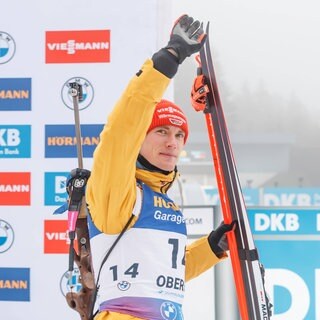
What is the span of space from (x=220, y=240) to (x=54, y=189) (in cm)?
98

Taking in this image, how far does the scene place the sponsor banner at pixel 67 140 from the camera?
258 cm

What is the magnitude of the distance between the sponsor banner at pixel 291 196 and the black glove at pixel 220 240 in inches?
555

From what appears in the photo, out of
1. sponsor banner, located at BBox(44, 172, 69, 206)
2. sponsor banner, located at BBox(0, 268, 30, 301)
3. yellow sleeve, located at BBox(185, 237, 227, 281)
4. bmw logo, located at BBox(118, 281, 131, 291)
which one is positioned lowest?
sponsor banner, located at BBox(0, 268, 30, 301)

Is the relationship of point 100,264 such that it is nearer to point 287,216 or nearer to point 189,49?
point 189,49

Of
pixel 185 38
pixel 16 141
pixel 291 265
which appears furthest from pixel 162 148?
pixel 291 265

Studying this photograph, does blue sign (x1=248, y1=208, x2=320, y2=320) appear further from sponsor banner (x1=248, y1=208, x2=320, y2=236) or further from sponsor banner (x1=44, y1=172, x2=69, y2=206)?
sponsor banner (x1=44, y1=172, x2=69, y2=206)

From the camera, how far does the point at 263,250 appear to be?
2.81m

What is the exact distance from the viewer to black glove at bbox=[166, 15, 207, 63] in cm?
131

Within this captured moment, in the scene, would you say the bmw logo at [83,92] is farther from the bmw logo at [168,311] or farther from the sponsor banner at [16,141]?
the bmw logo at [168,311]

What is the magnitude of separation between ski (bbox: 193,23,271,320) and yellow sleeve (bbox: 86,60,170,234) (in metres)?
0.56

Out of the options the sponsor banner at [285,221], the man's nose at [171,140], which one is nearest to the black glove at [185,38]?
the man's nose at [171,140]

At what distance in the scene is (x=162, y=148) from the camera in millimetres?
1539

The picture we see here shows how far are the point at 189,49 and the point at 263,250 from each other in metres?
1.68

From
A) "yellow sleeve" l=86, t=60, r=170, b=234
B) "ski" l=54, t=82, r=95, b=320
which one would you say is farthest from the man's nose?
"ski" l=54, t=82, r=95, b=320
